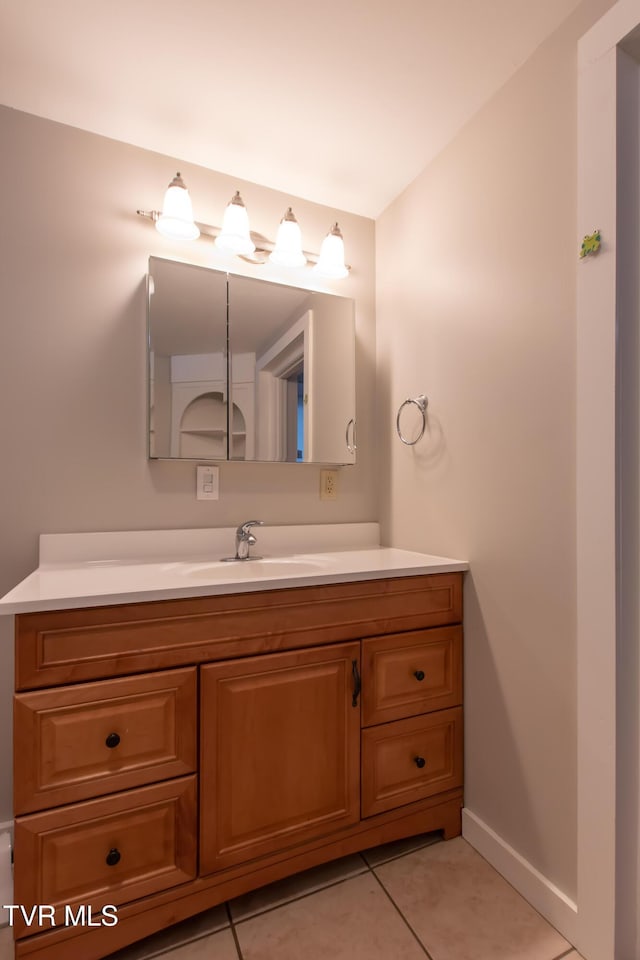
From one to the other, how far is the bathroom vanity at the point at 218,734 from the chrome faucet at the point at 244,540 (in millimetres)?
200

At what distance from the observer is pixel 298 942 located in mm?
1056

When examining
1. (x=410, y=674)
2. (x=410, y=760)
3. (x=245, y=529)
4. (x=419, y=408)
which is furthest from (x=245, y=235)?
(x=410, y=760)

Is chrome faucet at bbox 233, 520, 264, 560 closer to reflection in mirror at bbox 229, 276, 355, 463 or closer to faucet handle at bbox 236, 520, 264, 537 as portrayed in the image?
faucet handle at bbox 236, 520, 264, 537

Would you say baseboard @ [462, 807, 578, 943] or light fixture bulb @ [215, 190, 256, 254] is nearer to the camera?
baseboard @ [462, 807, 578, 943]

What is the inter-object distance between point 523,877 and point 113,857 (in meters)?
1.00

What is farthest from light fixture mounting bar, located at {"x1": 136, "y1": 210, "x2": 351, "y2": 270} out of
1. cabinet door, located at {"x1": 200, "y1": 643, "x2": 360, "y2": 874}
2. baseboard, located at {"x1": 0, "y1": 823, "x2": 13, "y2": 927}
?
baseboard, located at {"x1": 0, "y1": 823, "x2": 13, "y2": 927}

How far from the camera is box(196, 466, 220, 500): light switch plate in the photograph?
1.61 m

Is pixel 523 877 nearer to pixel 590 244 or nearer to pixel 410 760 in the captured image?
pixel 410 760

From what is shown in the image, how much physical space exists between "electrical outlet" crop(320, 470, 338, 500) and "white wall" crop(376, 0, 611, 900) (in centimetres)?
37

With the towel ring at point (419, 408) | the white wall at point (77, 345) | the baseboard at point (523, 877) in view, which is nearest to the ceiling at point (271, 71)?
the white wall at point (77, 345)

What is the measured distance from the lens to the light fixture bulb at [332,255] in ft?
5.77

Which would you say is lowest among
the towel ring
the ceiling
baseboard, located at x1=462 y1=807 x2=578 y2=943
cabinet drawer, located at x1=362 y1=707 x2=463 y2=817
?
baseboard, located at x1=462 y1=807 x2=578 y2=943

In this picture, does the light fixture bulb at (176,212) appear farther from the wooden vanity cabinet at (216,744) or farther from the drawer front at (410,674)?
the drawer front at (410,674)

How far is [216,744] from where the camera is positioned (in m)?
1.07
